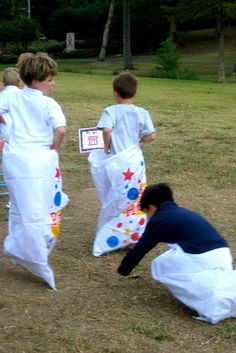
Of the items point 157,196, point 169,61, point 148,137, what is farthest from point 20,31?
point 157,196

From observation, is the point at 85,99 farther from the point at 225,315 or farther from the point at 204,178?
the point at 225,315

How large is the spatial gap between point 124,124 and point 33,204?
4.36ft

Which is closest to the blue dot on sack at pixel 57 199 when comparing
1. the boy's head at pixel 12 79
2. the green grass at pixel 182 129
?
the boy's head at pixel 12 79

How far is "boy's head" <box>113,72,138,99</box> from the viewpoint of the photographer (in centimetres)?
538

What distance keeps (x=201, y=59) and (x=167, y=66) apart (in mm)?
18742

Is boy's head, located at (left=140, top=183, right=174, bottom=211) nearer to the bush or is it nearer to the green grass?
the green grass

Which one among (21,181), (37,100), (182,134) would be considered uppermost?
(37,100)

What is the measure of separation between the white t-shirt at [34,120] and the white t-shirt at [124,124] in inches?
34.6

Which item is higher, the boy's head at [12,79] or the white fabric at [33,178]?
the boy's head at [12,79]

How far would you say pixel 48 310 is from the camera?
13.9 feet

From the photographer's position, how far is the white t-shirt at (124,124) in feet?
17.8

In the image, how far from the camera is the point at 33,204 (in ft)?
14.7

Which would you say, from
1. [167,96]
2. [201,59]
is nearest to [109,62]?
[201,59]

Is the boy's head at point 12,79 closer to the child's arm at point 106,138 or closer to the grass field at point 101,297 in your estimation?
the grass field at point 101,297
